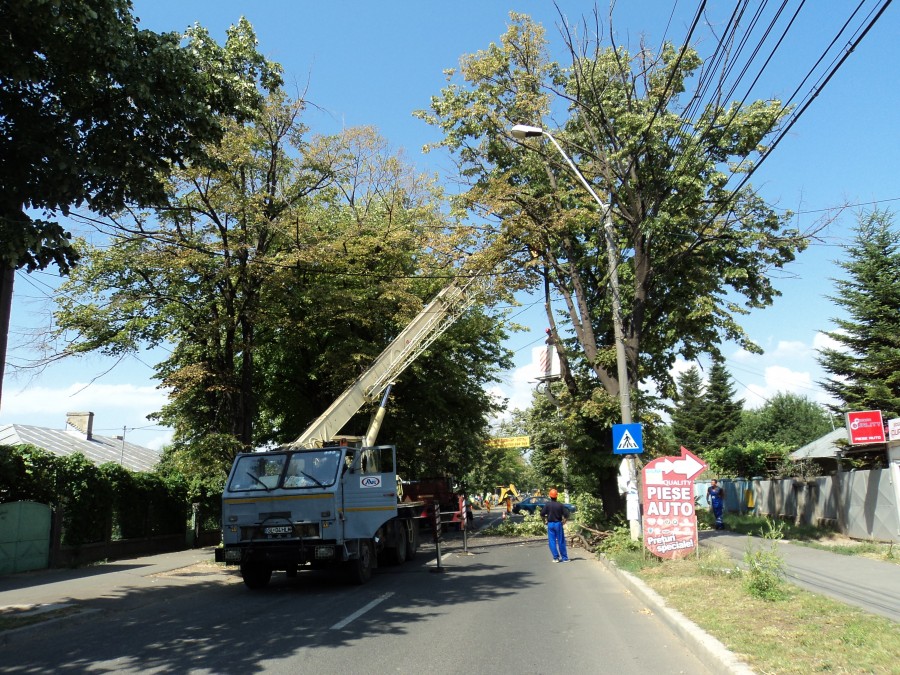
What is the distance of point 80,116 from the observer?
8.52 metres

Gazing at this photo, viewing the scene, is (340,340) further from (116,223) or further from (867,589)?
(867,589)

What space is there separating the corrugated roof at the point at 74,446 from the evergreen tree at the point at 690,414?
5105cm

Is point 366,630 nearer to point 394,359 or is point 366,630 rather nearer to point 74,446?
point 394,359

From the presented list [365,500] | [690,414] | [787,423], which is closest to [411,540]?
[365,500]

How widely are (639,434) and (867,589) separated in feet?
15.5

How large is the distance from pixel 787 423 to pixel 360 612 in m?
76.9

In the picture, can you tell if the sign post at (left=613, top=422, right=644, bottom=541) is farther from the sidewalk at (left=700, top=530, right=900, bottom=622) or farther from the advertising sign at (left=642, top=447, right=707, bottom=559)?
the sidewalk at (left=700, top=530, right=900, bottom=622)

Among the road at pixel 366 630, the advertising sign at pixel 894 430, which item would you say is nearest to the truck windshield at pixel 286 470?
the road at pixel 366 630

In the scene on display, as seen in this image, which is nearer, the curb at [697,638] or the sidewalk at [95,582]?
the curb at [697,638]

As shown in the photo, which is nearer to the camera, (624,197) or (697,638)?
(697,638)

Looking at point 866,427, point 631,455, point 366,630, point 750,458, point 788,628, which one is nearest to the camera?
point 788,628

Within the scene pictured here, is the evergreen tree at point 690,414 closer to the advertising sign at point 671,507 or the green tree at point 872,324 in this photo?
the green tree at point 872,324

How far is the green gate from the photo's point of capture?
13.7 meters

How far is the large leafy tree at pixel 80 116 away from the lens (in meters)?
7.39
